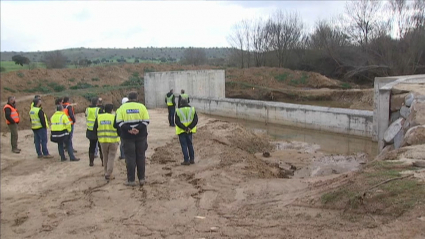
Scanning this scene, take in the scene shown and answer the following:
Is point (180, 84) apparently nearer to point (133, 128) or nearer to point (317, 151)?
point (317, 151)

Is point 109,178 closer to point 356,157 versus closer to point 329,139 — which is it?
point 356,157

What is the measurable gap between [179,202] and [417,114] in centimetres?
669

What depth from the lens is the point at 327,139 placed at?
16.0 metres

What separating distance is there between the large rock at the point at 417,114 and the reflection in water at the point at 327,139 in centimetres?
297

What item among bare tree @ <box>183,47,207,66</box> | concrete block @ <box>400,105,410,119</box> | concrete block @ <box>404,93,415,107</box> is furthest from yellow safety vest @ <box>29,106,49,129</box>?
bare tree @ <box>183,47,207,66</box>

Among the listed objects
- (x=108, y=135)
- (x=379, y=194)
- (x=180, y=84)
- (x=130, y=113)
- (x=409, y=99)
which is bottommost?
(x=379, y=194)

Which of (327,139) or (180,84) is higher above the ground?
(180,84)

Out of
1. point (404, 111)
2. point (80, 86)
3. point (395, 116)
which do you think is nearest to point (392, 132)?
point (404, 111)

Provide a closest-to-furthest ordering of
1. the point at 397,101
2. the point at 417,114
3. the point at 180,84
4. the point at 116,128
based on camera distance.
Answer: the point at 116,128, the point at 417,114, the point at 397,101, the point at 180,84

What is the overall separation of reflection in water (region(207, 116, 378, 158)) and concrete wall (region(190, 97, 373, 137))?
298mm

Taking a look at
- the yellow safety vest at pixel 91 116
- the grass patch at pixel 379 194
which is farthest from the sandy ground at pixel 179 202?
the yellow safety vest at pixel 91 116

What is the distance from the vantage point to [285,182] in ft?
24.3

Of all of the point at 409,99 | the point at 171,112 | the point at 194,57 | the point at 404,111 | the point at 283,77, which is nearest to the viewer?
the point at 409,99

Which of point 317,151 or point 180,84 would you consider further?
point 180,84
